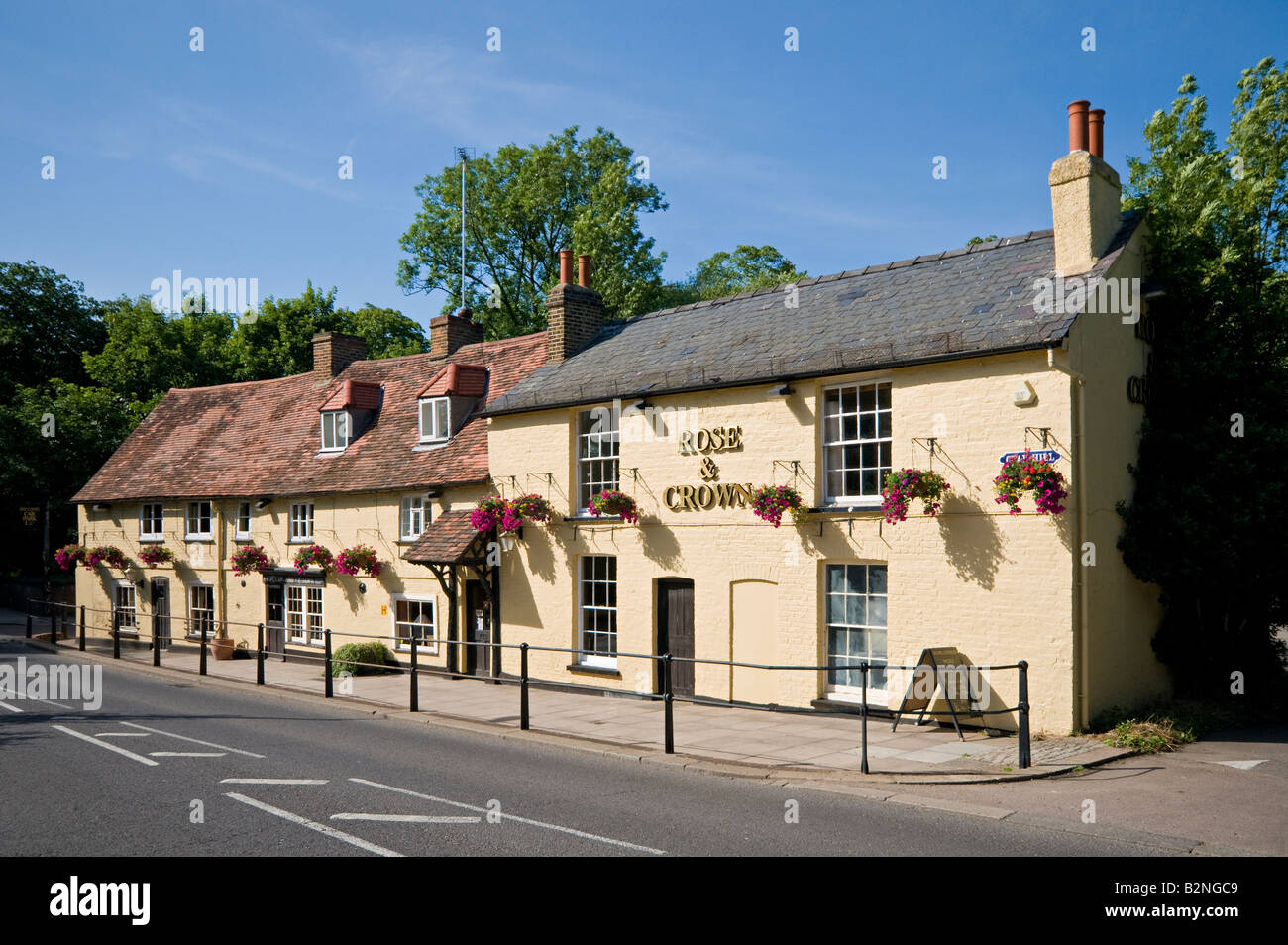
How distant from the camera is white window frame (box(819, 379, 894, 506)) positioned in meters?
14.7

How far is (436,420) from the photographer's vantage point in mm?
23281

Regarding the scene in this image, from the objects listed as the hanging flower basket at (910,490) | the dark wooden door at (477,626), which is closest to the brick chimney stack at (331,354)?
the dark wooden door at (477,626)

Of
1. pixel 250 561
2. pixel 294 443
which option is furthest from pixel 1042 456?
pixel 294 443

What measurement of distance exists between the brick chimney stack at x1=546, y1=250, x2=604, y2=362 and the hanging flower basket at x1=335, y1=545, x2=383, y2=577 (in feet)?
20.6

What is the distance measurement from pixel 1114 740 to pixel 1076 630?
1403 mm

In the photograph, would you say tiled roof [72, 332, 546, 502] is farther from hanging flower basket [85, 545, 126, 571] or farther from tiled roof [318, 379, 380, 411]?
hanging flower basket [85, 545, 126, 571]

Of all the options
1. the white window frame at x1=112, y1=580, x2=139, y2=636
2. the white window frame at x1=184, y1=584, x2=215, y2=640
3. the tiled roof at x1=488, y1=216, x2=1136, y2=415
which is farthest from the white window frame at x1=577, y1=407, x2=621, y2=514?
the white window frame at x1=112, y1=580, x2=139, y2=636

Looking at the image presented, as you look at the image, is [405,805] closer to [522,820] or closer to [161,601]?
[522,820]

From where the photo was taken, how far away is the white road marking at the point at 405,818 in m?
8.66

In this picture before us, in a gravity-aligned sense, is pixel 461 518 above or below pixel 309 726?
above

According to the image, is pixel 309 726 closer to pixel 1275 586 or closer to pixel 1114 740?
pixel 1114 740

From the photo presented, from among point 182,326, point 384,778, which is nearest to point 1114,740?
point 384,778

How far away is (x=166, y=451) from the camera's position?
31.5m
